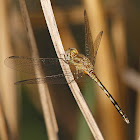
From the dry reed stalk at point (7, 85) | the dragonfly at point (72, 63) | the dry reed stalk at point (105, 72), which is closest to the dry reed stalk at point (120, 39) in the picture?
the dry reed stalk at point (105, 72)

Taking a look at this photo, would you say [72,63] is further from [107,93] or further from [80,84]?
[107,93]

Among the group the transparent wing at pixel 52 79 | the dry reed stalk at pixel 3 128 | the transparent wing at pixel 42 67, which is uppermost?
the transparent wing at pixel 42 67

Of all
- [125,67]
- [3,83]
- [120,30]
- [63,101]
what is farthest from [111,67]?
[3,83]

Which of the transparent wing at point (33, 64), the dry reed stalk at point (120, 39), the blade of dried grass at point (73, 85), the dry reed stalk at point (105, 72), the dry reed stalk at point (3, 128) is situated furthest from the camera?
the dry reed stalk at point (120, 39)

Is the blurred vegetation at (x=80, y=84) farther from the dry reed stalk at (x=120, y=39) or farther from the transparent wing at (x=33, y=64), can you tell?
the transparent wing at (x=33, y=64)

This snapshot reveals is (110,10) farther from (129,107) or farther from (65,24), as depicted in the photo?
(129,107)

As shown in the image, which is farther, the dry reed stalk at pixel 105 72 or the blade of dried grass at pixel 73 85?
the dry reed stalk at pixel 105 72

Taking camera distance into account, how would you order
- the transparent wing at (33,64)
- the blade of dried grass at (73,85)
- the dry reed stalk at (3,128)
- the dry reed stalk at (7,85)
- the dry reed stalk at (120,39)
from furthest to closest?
the dry reed stalk at (120,39) < the dry reed stalk at (7,85) < the dry reed stalk at (3,128) < the transparent wing at (33,64) < the blade of dried grass at (73,85)

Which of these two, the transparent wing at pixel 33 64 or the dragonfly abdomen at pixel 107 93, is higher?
the transparent wing at pixel 33 64
